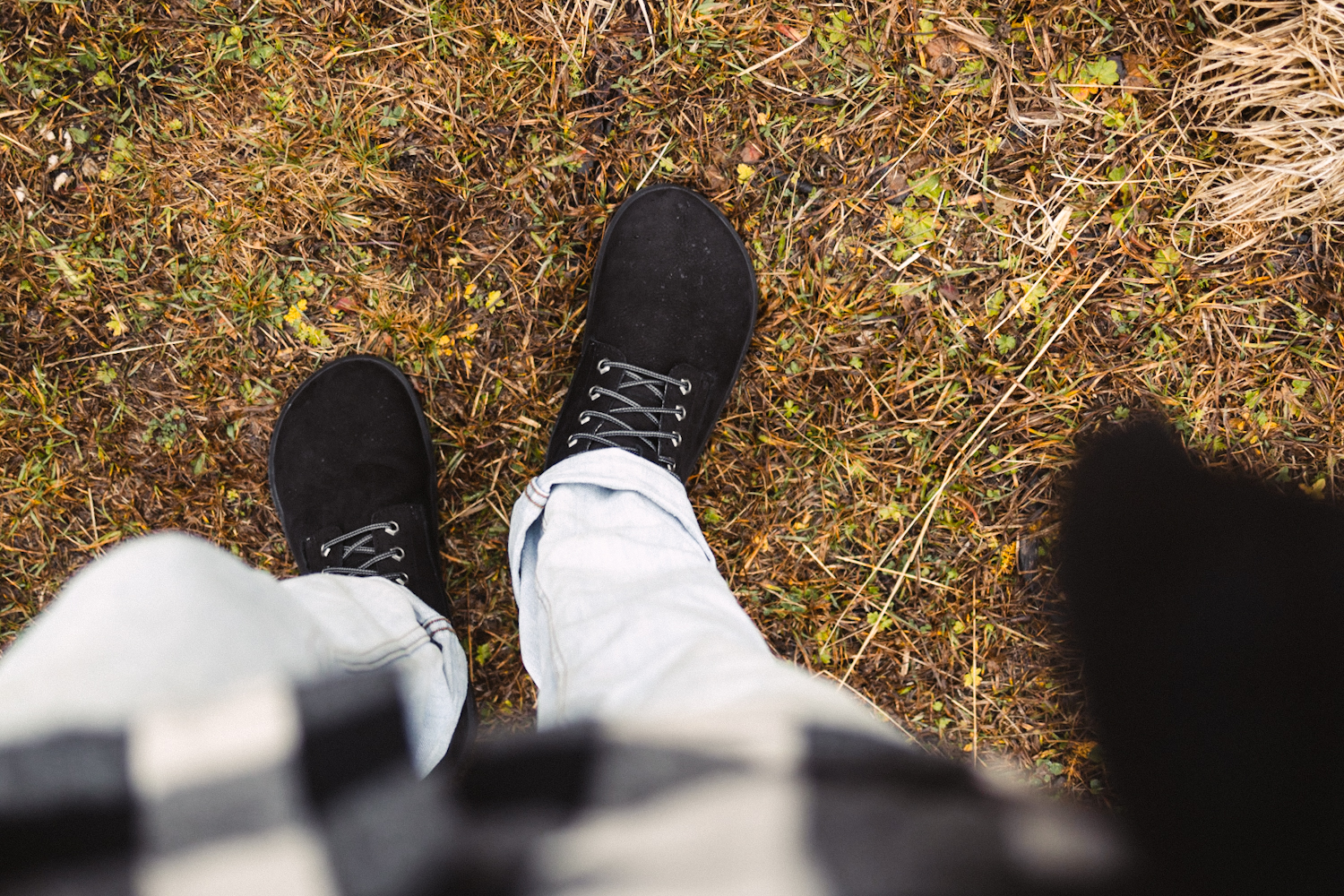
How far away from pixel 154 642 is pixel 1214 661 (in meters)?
1.29

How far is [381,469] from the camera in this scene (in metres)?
1.56

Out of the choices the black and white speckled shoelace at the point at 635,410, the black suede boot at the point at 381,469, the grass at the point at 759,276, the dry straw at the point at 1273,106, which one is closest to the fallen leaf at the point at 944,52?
the grass at the point at 759,276

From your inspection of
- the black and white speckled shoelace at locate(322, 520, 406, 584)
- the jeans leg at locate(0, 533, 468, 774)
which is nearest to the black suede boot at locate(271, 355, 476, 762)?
the black and white speckled shoelace at locate(322, 520, 406, 584)

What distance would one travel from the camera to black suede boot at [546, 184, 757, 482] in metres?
1.51

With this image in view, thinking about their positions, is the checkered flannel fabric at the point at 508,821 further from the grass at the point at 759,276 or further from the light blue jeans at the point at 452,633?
the grass at the point at 759,276

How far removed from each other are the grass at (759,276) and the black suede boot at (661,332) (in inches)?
2.1

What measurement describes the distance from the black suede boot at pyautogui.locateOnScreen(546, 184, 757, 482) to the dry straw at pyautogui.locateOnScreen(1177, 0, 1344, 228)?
3.31 ft

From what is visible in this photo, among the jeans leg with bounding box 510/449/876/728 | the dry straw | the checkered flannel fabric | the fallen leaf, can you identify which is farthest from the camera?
the fallen leaf

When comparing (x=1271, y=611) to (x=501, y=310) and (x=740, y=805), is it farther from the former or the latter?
(x=501, y=310)

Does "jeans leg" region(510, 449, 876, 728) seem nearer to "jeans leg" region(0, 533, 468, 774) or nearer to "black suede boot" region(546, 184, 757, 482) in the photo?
"black suede boot" region(546, 184, 757, 482)

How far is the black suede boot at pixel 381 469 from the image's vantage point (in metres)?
1.53

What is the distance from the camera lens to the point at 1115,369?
1.52 meters

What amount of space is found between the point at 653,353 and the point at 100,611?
3.62 ft

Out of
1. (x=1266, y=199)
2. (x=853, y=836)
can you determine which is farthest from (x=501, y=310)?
(x=1266, y=199)
